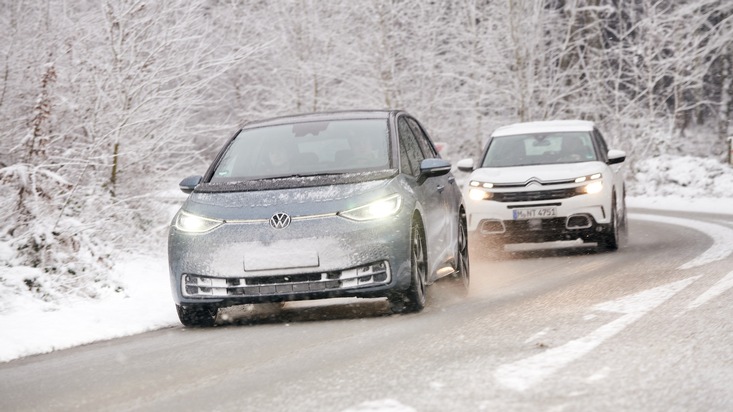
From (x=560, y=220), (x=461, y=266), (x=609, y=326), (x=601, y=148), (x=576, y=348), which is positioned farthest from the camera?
(x=601, y=148)

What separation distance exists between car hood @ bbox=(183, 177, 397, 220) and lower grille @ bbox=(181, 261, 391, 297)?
0.45 meters

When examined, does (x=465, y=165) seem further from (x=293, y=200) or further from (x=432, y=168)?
(x=293, y=200)

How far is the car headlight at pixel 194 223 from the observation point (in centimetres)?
842

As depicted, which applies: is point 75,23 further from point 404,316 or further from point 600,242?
point 404,316

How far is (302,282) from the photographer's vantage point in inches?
324

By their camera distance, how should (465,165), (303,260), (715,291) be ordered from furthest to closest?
(465,165) → (715,291) → (303,260)

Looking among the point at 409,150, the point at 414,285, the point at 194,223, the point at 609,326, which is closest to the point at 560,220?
the point at 409,150

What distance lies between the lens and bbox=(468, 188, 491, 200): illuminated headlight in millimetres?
13977

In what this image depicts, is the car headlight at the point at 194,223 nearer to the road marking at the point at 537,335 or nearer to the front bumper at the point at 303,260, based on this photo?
the front bumper at the point at 303,260

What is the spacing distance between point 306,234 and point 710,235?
928 centimetres

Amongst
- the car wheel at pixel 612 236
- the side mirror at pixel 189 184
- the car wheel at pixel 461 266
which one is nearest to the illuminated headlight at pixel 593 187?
the car wheel at pixel 612 236

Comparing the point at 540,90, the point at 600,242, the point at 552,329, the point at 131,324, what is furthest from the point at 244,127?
the point at 540,90

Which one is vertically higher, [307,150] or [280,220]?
[307,150]

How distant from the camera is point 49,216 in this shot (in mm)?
11266
